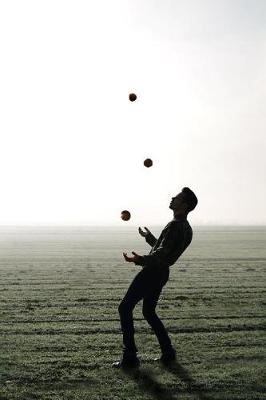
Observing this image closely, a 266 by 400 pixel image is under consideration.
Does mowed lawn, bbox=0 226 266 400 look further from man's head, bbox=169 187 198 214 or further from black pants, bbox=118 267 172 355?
man's head, bbox=169 187 198 214

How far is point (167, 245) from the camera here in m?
6.20

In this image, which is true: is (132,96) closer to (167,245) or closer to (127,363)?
(167,245)

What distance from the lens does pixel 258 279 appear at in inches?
597

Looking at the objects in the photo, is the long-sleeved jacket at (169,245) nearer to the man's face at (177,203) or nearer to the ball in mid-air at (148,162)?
the man's face at (177,203)

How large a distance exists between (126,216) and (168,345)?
1785 millimetres

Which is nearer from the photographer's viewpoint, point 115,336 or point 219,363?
point 219,363

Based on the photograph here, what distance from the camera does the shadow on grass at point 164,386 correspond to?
17.3 feet

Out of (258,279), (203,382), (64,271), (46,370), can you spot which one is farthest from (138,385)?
(64,271)

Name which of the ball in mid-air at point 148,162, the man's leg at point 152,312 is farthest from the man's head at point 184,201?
the ball in mid-air at point 148,162

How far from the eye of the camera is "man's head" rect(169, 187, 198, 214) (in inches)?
251

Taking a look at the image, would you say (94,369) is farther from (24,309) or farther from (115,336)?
(24,309)

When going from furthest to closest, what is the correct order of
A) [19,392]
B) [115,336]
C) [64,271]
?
[64,271] < [115,336] < [19,392]

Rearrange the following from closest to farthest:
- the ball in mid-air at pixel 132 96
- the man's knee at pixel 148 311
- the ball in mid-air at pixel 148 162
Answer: the man's knee at pixel 148 311 < the ball in mid-air at pixel 148 162 < the ball in mid-air at pixel 132 96

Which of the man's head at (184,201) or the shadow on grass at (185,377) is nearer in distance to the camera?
the shadow on grass at (185,377)
